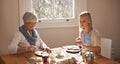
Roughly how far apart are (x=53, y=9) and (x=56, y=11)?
5 cm

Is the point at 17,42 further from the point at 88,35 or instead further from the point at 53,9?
the point at 53,9

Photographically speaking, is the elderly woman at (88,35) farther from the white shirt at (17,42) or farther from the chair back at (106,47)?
the white shirt at (17,42)

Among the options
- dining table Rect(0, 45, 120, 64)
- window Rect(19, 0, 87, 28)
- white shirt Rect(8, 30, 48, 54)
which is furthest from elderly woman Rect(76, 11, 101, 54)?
window Rect(19, 0, 87, 28)

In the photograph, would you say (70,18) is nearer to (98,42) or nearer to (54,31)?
(54,31)

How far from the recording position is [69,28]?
3.31 meters

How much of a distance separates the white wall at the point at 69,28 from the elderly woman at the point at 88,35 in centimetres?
77

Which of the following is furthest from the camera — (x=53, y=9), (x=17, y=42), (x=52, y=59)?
(x=53, y=9)

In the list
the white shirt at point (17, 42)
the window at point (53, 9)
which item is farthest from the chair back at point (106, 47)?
the white shirt at point (17, 42)

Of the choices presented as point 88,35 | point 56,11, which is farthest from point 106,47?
point 56,11

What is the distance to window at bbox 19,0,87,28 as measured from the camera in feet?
10.3

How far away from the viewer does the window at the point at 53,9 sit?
316 centimetres

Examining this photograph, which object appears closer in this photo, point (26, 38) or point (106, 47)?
point (26, 38)

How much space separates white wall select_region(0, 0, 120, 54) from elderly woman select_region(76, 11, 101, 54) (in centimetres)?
77

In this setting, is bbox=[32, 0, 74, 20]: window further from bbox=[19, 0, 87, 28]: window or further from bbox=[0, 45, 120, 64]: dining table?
bbox=[0, 45, 120, 64]: dining table
